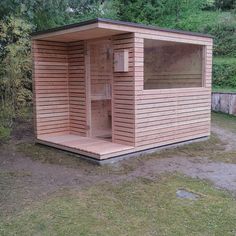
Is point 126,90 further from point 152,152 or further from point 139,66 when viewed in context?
point 152,152

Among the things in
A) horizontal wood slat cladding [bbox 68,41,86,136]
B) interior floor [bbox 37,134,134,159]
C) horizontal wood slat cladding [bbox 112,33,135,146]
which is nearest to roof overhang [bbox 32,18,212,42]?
horizontal wood slat cladding [bbox 112,33,135,146]

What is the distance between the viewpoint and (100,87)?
6.22 m

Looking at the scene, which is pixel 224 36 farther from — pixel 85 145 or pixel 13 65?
pixel 85 145

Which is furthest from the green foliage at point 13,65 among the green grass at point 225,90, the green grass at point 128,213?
the green grass at point 225,90

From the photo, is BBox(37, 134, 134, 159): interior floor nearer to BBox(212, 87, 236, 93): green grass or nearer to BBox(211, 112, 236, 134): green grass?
BBox(211, 112, 236, 134): green grass

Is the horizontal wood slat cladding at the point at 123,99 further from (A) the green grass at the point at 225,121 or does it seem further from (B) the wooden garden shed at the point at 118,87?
(A) the green grass at the point at 225,121

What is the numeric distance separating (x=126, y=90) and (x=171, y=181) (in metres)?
1.82

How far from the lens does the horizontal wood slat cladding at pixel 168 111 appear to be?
5.56 meters

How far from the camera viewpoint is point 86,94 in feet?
20.9

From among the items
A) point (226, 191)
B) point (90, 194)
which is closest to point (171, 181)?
point (226, 191)

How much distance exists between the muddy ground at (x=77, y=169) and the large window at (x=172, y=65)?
48.2 inches

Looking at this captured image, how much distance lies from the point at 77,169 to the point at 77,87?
7.08 ft

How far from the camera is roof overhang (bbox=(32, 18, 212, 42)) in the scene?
5035 mm

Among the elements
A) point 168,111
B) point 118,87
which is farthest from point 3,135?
point 168,111
